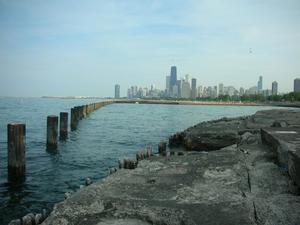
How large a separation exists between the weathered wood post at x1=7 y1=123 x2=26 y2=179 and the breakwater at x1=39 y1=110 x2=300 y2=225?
544 cm

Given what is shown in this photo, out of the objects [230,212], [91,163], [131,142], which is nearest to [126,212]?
[230,212]

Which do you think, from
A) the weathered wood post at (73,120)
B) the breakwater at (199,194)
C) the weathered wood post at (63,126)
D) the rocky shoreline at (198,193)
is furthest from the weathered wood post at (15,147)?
the weathered wood post at (73,120)

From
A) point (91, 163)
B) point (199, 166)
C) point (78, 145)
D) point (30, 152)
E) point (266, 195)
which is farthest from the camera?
point (78, 145)

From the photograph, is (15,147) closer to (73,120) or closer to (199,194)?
(199,194)

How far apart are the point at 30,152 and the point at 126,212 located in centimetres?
1438

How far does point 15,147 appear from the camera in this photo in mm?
12211

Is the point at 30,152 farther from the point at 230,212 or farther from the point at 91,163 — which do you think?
the point at 230,212

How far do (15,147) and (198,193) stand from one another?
26.8 ft

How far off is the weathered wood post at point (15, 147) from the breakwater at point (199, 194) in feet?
17.9

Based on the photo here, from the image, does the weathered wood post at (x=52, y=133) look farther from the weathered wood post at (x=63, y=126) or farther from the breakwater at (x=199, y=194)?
the breakwater at (x=199, y=194)

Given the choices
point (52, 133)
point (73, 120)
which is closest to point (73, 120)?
point (73, 120)

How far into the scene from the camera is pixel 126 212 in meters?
5.31

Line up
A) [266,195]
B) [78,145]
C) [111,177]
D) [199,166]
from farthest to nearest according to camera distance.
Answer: [78,145] < [199,166] < [111,177] < [266,195]

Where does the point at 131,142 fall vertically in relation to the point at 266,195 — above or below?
below
